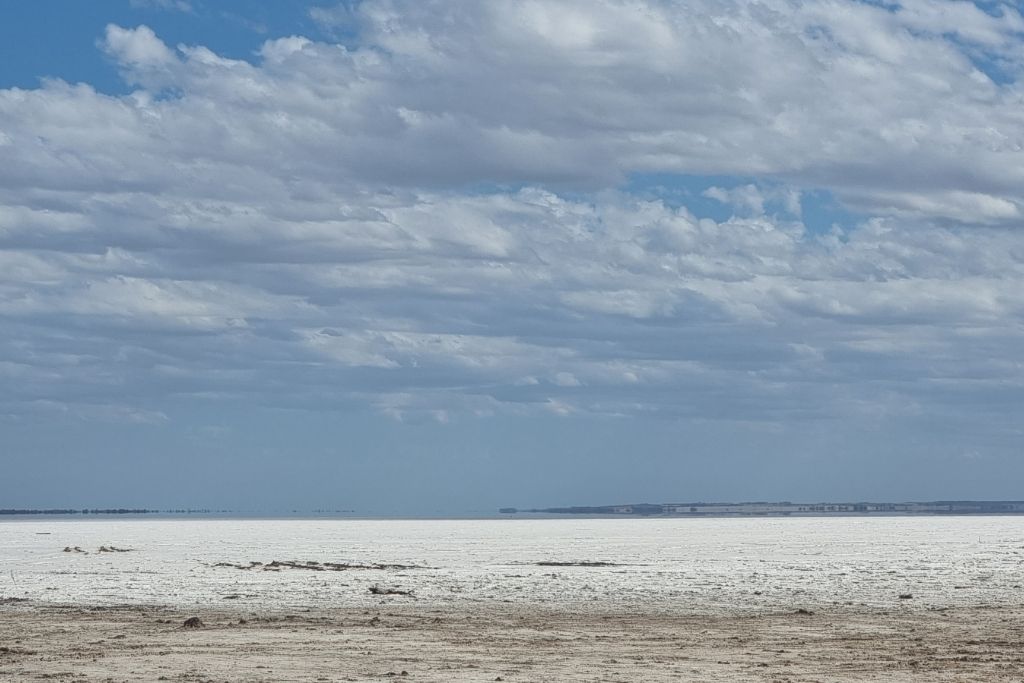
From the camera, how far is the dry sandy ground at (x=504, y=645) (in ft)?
65.8

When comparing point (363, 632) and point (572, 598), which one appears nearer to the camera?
point (363, 632)

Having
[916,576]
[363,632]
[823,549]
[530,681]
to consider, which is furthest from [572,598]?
[823,549]

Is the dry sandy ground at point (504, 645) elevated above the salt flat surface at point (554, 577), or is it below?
below

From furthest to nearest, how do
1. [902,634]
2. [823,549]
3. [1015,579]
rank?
[823,549]
[1015,579]
[902,634]

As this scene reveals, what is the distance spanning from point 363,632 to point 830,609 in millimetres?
10437

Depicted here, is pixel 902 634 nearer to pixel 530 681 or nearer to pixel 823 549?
pixel 530 681

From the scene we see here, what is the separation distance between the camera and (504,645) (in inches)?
938

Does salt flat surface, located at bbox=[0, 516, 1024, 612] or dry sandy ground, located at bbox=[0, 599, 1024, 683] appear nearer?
dry sandy ground, located at bbox=[0, 599, 1024, 683]

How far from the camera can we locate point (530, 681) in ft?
63.1

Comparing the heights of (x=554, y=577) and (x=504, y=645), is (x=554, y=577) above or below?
above

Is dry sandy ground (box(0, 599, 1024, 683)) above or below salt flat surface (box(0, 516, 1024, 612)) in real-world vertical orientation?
below

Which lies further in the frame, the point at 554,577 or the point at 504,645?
the point at 554,577

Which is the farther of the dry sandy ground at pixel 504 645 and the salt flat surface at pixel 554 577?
the salt flat surface at pixel 554 577

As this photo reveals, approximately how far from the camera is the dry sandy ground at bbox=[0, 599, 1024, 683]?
20.1 meters
